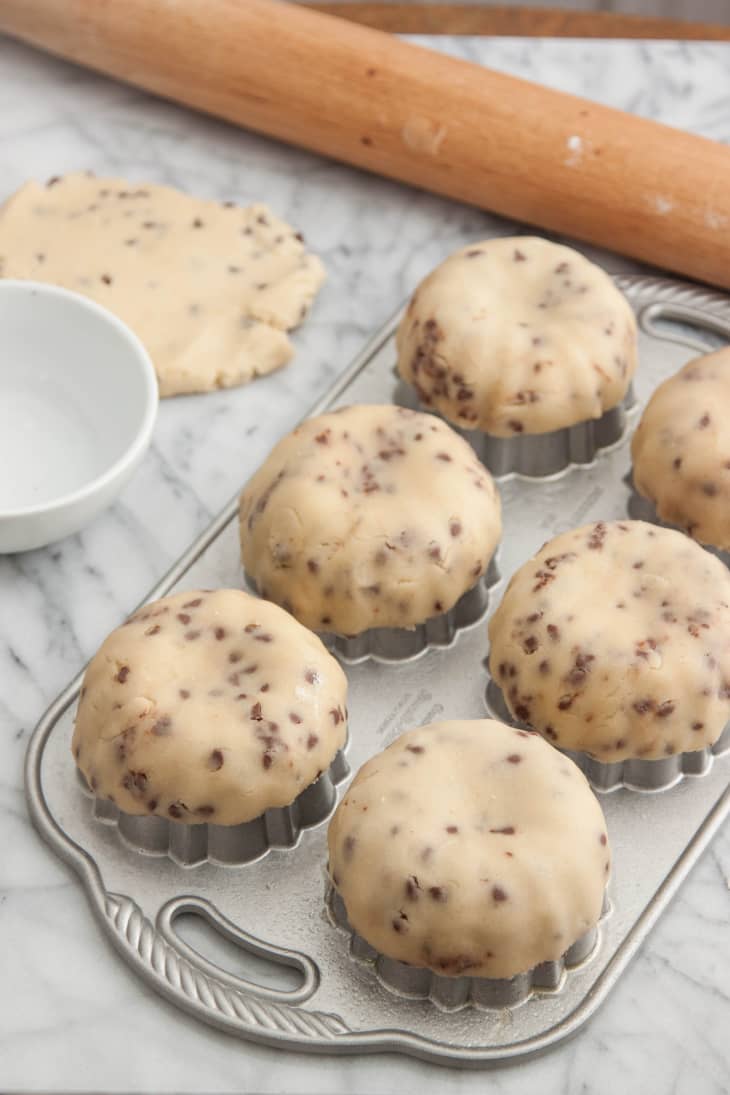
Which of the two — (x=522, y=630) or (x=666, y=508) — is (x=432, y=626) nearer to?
(x=522, y=630)

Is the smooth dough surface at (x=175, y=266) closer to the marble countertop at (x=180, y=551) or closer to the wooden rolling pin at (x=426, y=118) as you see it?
the marble countertop at (x=180, y=551)

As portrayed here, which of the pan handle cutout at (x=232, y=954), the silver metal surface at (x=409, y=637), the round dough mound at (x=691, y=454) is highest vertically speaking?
the round dough mound at (x=691, y=454)

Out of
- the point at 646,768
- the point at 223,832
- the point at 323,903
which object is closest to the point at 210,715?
the point at 223,832

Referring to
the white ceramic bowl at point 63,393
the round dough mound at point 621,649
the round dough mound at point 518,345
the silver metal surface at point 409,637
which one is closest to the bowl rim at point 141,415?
the white ceramic bowl at point 63,393

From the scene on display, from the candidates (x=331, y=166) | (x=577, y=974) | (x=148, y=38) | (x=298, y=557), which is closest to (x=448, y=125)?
(x=331, y=166)

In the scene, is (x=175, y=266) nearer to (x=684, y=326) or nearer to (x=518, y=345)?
(x=518, y=345)

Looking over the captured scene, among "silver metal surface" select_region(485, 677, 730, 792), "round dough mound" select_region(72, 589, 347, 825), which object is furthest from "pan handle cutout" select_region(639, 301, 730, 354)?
"round dough mound" select_region(72, 589, 347, 825)

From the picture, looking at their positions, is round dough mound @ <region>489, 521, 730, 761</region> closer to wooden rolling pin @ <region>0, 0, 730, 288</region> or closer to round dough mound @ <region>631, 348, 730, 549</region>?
round dough mound @ <region>631, 348, 730, 549</region>
